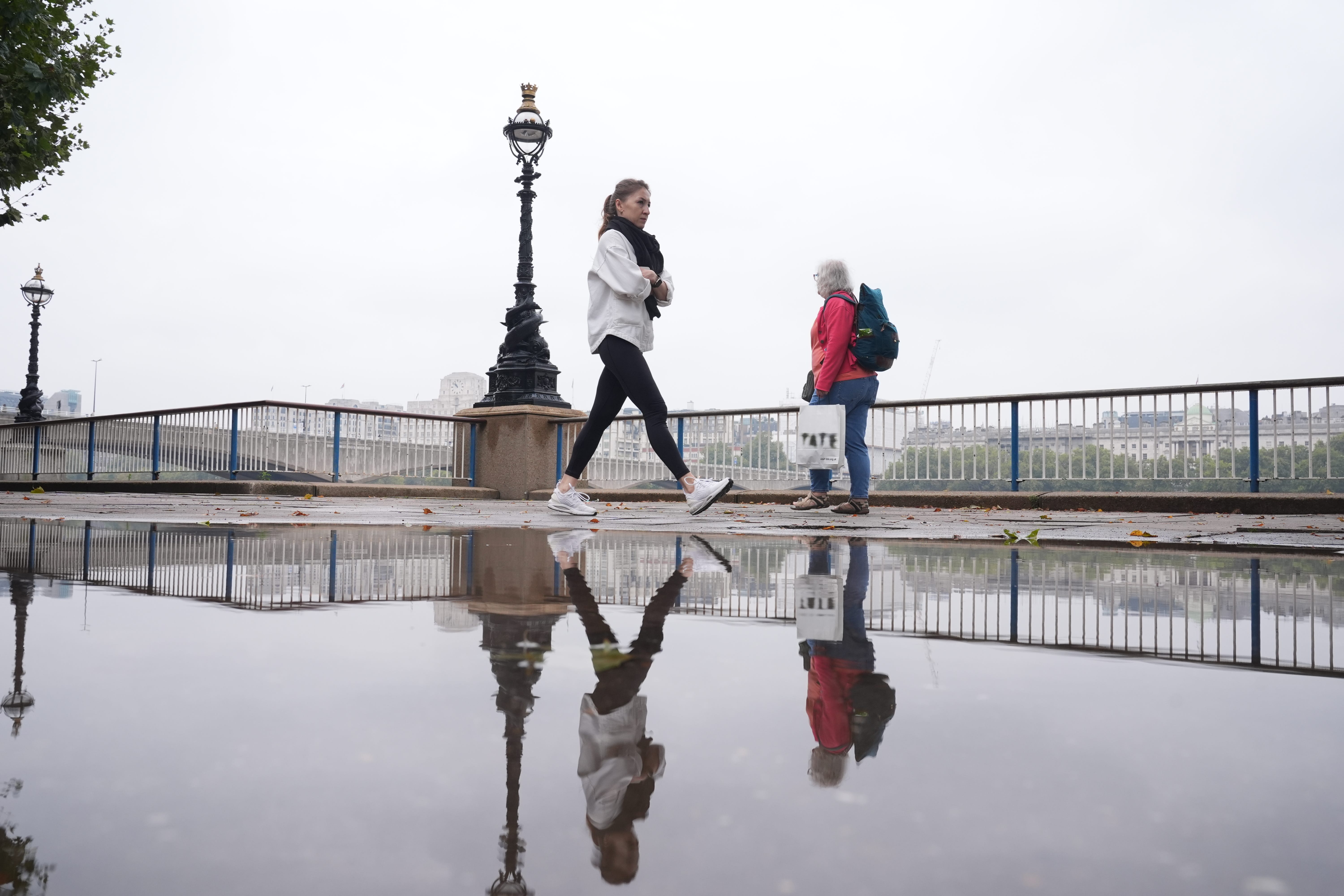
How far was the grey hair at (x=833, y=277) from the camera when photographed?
768 centimetres

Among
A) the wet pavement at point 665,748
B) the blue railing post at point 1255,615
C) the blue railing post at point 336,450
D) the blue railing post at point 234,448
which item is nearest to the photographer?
the wet pavement at point 665,748

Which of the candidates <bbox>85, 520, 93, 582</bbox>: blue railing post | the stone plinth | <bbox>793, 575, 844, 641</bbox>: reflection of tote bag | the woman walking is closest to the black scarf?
the woman walking

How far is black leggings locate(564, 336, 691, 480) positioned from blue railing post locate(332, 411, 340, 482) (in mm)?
9461

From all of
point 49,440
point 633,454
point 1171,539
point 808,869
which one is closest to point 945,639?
point 808,869

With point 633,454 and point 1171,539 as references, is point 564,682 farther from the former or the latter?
point 633,454

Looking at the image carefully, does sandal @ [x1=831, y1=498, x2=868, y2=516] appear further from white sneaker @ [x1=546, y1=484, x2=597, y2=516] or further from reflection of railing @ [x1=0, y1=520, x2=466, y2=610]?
reflection of railing @ [x1=0, y1=520, x2=466, y2=610]

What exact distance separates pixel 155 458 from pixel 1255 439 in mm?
16716

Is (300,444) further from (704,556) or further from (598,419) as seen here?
(704,556)

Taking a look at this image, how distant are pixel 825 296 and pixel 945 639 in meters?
6.45

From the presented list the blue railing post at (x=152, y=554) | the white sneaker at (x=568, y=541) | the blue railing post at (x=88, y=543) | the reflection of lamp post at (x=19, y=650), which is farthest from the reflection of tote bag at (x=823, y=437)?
the reflection of lamp post at (x=19, y=650)

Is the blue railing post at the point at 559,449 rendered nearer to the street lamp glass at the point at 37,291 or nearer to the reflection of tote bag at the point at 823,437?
the reflection of tote bag at the point at 823,437

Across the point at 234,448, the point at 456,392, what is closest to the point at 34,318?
the point at 234,448

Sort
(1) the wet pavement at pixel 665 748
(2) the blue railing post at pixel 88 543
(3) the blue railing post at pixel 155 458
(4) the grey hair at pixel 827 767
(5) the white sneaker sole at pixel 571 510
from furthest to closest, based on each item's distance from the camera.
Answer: (3) the blue railing post at pixel 155 458
(5) the white sneaker sole at pixel 571 510
(2) the blue railing post at pixel 88 543
(4) the grey hair at pixel 827 767
(1) the wet pavement at pixel 665 748

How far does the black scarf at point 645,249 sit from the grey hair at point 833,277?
6.40ft
